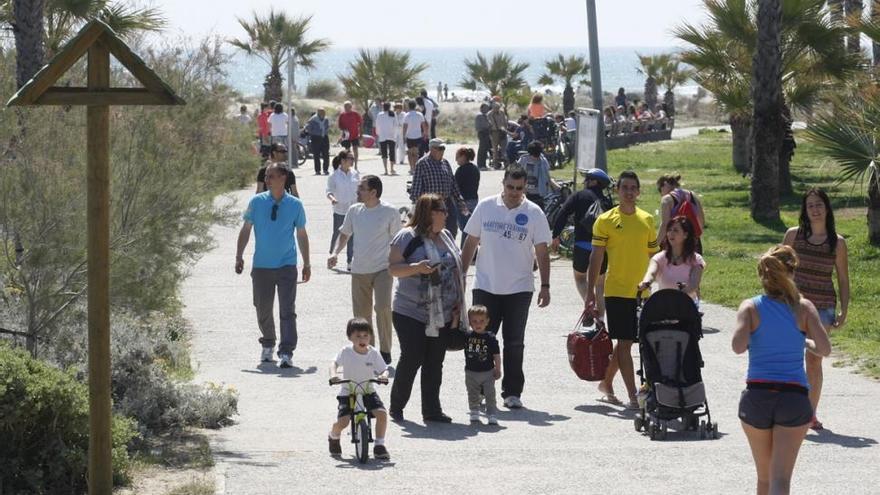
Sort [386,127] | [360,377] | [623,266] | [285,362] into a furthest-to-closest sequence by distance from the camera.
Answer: [386,127] < [285,362] < [623,266] < [360,377]

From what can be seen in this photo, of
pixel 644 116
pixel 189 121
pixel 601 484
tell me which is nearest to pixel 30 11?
pixel 189 121

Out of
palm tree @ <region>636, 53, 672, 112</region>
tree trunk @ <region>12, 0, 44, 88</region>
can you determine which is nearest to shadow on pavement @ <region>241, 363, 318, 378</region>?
tree trunk @ <region>12, 0, 44, 88</region>

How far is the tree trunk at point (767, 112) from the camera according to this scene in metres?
23.6

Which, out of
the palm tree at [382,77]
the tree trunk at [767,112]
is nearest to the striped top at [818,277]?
the tree trunk at [767,112]

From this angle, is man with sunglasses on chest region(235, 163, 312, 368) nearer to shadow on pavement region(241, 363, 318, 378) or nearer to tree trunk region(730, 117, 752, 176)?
shadow on pavement region(241, 363, 318, 378)

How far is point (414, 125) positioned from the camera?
3216 cm

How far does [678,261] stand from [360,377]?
2.65 m

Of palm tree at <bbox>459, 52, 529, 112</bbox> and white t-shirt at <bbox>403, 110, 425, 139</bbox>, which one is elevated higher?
palm tree at <bbox>459, 52, 529, 112</bbox>

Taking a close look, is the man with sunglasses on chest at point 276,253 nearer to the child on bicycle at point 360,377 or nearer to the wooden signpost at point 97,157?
the child on bicycle at point 360,377

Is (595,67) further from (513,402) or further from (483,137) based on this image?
(513,402)

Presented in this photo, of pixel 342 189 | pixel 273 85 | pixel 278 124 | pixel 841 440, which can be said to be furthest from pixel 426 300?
pixel 273 85

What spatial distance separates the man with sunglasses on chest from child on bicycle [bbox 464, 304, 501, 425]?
262 centimetres

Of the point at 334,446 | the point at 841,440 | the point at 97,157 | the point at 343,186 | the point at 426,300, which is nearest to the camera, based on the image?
the point at 97,157

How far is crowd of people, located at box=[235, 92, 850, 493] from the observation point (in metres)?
7.30
